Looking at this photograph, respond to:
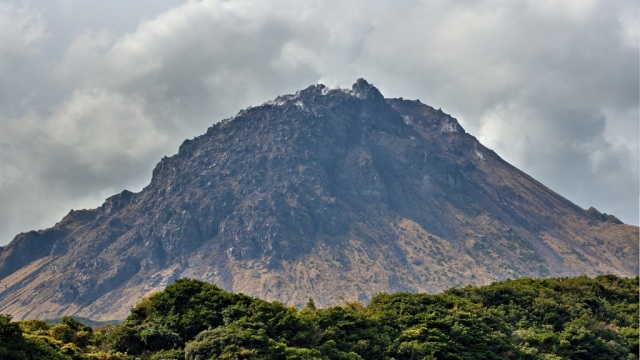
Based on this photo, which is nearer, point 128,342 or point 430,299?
point 128,342

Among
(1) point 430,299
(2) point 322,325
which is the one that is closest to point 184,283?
(2) point 322,325

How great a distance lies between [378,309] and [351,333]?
12893 mm

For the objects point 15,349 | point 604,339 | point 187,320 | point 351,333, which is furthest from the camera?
point 604,339

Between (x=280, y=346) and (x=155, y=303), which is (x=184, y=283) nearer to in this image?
(x=155, y=303)

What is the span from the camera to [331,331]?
2502 inches

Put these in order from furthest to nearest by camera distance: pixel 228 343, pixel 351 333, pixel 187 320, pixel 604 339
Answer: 1. pixel 604 339
2. pixel 351 333
3. pixel 187 320
4. pixel 228 343

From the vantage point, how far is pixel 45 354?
46625 millimetres

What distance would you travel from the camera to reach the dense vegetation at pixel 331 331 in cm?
5506

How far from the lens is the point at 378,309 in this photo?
254 ft

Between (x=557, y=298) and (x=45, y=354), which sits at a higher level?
(x=557, y=298)

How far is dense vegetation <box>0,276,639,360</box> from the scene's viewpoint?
5506 centimetres

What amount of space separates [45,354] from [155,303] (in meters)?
16.3

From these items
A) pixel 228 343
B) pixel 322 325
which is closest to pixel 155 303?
pixel 228 343

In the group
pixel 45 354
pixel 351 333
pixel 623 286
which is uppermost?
pixel 623 286
